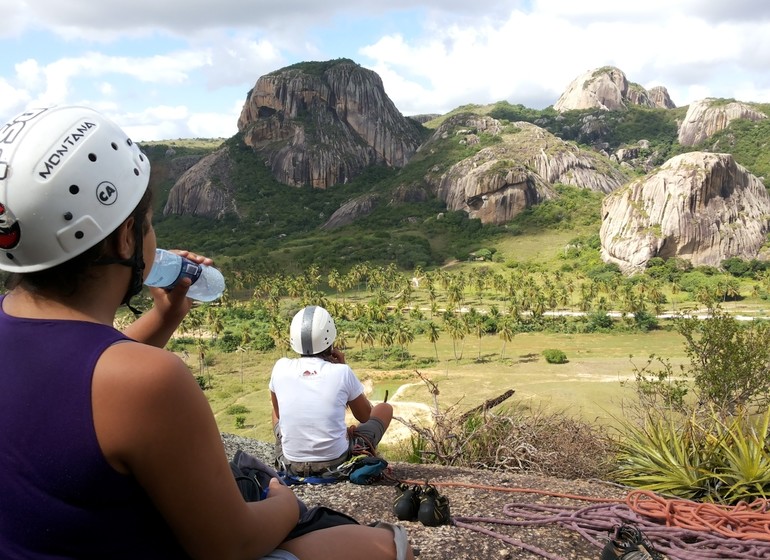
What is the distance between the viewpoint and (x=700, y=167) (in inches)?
3278

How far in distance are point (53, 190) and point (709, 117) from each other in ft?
564

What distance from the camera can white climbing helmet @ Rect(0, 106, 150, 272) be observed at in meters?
1.45

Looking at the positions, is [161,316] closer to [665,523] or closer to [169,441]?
[169,441]

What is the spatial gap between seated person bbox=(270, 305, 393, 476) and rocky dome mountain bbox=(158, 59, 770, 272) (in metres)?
83.2

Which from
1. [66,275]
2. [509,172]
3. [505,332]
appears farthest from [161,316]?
[509,172]

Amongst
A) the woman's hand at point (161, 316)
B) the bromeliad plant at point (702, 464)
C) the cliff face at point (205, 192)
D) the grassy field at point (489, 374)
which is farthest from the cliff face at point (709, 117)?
the woman's hand at point (161, 316)

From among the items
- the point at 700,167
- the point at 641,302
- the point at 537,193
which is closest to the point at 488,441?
the point at 641,302

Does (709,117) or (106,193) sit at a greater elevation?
(709,117)

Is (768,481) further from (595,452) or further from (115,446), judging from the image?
(115,446)

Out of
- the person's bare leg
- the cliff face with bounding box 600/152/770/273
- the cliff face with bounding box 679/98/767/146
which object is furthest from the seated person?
the cliff face with bounding box 679/98/767/146

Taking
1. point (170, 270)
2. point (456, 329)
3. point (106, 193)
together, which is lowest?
point (456, 329)

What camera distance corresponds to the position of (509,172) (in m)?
111

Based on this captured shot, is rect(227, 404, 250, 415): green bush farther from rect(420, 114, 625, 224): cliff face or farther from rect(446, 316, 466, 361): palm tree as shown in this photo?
rect(420, 114, 625, 224): cliff face

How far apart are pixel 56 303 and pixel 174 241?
114601 mm
